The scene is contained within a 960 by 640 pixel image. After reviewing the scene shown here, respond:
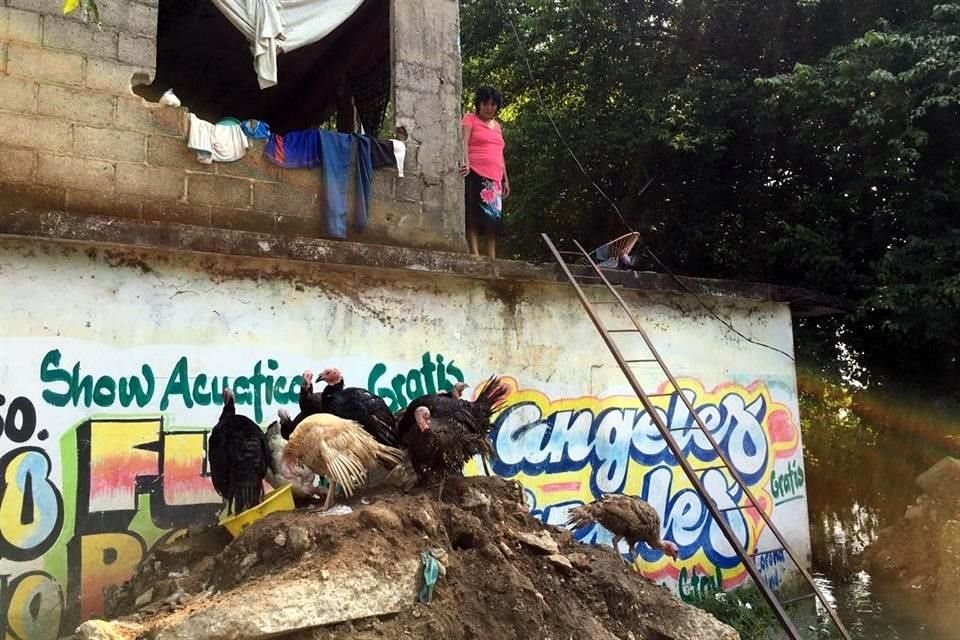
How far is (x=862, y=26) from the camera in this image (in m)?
10.6

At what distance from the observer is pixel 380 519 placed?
3822 mm

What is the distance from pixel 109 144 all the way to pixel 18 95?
635mm

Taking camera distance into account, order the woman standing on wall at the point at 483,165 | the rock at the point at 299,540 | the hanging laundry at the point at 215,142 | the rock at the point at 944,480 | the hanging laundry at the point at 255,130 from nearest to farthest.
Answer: the rock at the point at 299,540, the hanging laundry at the point at 215,142, the hanging laundry at the point at 255,130, the woman standing on wall at the point at 483,165, the rock at the point at 944,480

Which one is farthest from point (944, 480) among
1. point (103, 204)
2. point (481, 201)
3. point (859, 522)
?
point (103, 204)

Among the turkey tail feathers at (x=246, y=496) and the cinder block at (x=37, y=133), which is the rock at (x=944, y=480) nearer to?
the turkey tail feathers at (x=246, y=496)

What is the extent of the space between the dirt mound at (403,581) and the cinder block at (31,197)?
8.58 ft

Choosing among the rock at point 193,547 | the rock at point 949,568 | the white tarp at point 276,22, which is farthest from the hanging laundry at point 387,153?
the rock at point 949,568

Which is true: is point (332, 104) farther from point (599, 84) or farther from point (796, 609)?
point (796, 609)

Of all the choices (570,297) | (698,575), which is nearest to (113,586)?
(570,297)

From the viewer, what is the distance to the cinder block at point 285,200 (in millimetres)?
6410

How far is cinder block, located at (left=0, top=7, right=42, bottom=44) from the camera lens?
5.48 metres

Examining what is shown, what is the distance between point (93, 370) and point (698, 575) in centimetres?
608

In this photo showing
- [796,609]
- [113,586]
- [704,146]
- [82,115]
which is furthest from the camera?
[704,146]

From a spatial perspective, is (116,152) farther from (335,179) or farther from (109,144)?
(335,179)
